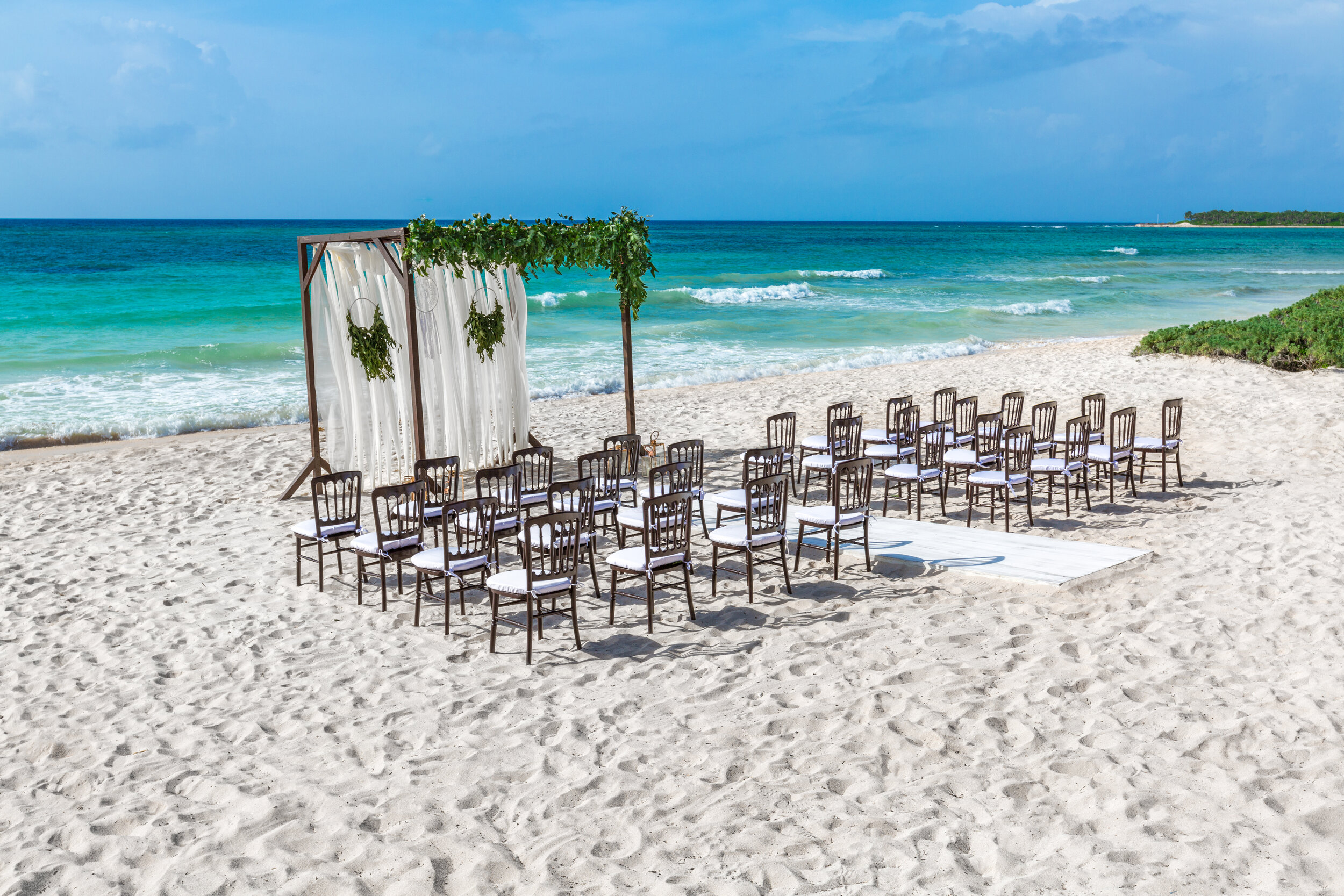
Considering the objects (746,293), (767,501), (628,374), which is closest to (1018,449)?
(767,501)

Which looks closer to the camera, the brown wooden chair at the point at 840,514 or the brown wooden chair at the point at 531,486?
the brown wooden chair at the point at 840,514

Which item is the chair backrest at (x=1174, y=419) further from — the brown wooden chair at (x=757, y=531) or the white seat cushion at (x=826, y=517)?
the brown wooden chair at (x=757, y=531)

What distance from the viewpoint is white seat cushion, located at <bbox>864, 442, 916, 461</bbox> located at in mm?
9625

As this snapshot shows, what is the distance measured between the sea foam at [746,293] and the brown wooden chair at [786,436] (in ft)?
72.1

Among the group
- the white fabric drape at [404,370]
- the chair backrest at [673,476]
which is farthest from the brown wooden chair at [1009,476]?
the white fabric drape at [404,370]

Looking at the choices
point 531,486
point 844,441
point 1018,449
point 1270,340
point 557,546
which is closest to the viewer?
point 557,546

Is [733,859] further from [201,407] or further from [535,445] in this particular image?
[201,407]

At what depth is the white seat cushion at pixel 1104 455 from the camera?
30.0ft

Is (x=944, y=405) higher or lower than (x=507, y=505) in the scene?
higher

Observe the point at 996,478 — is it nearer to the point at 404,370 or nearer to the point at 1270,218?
the point at 404,370

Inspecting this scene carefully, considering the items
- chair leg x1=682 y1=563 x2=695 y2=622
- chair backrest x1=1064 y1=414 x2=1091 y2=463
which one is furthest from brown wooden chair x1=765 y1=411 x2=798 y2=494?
chair backrest x1=1064 y1=414 x2=1091 y2=463

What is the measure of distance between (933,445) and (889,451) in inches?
20.1

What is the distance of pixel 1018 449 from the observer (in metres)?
8.95

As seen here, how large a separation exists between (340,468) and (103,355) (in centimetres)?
1597
